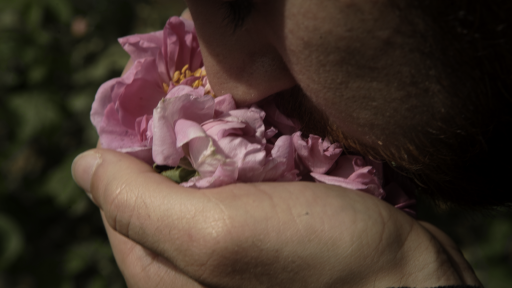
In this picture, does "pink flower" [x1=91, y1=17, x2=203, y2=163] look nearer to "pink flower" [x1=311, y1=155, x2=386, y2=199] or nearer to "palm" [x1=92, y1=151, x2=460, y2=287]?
"palm" [x1=92, y1=151, x2=460, y2=287]

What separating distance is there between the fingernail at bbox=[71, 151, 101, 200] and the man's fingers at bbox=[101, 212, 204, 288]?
14 cm

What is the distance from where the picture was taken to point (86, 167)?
2.68 ft

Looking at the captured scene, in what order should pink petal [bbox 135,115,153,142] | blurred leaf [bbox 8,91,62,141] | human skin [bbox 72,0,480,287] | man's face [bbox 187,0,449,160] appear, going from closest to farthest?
man's face [bbox 187,0,449,160] → human skin [bbox 72,0,480,287] → pink petal [bbox 135,115,153,142] → blurred leaf [bbox 8,91,62,141]

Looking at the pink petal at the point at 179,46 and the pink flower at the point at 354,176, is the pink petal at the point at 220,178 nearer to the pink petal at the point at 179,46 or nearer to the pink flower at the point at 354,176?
the pink flower at the point at 354,176

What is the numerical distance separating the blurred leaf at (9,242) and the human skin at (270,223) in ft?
3.20

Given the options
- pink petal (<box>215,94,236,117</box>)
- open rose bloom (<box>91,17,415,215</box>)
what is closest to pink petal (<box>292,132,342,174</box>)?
open rose bloom (<box>91,17,415,215</box>)

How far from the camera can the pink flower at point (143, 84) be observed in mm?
759

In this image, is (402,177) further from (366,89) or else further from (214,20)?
(214,20)

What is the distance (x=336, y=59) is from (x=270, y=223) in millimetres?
264

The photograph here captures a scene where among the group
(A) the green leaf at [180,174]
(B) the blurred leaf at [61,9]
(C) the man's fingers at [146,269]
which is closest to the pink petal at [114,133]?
(A) the green leaf at [180,174]

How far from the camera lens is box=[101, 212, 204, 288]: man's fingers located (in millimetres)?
744

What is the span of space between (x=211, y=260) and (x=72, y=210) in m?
1.16

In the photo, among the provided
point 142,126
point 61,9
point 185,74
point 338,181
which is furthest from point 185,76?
point 61,9

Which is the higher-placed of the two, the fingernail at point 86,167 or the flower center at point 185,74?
the flower center at point 185,74
